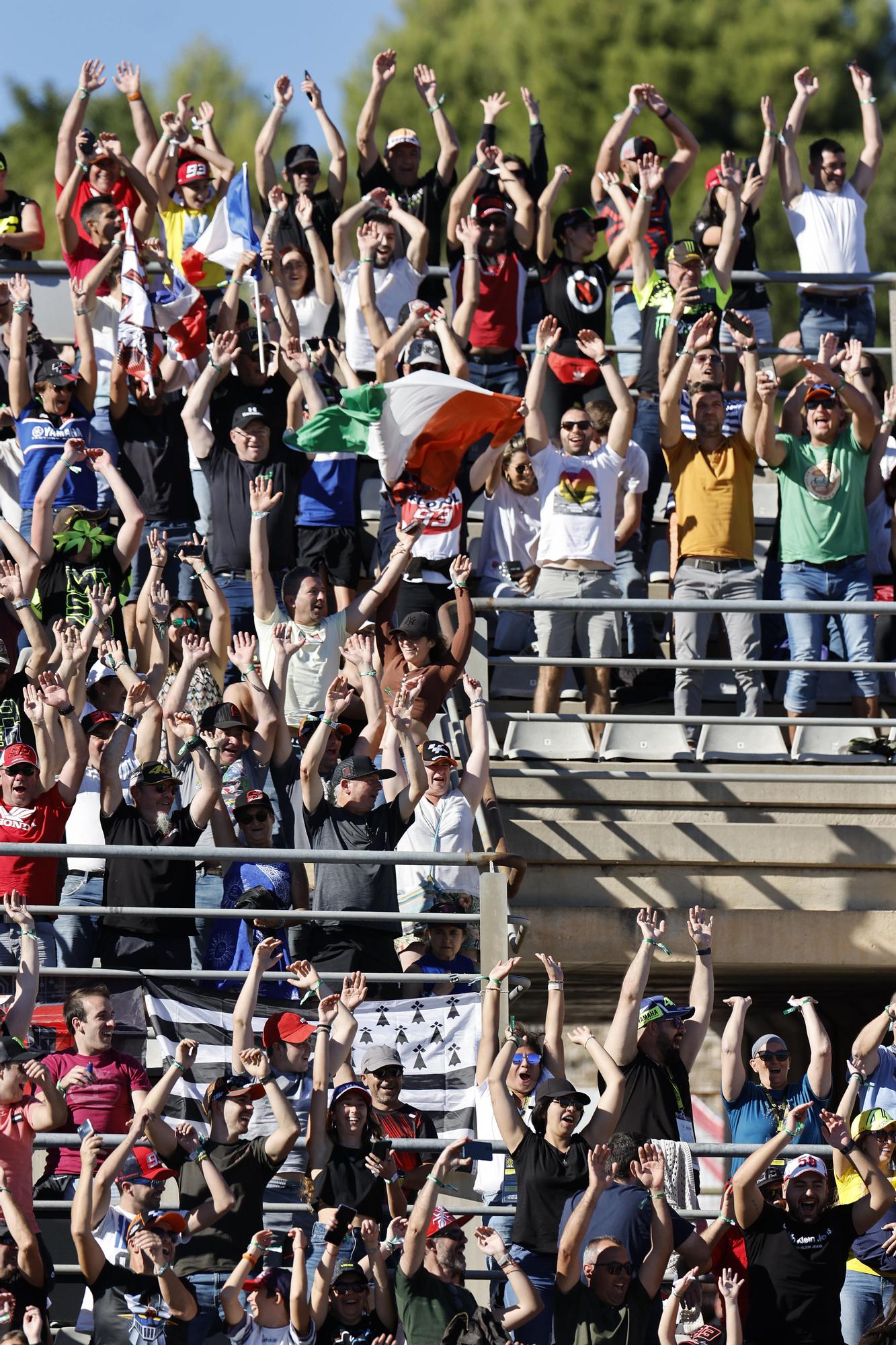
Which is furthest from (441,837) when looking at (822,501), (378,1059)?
(822,501)

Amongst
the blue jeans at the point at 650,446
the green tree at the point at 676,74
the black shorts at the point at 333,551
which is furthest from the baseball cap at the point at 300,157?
the green tree at the point at 676,74

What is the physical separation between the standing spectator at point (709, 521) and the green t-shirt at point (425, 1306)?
4375 millimetres

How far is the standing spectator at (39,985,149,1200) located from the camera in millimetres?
10133

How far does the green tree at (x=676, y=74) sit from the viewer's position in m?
29.9

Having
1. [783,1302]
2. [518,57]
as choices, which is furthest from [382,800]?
[518,57]

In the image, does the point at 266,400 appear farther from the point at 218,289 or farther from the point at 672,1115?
the point at 672,1115

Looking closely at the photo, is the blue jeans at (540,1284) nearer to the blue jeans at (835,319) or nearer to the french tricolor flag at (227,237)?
the french tricolor flag at (227,237)

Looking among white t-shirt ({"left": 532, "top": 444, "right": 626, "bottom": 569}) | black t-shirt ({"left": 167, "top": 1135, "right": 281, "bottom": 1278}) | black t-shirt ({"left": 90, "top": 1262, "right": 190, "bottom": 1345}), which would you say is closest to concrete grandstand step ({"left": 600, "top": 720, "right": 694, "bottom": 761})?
white t-shirt ({"left": 532, "top": 444, "right": 626, "bottom": 569})

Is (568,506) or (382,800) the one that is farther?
(568,506)

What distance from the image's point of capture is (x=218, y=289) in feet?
50.8

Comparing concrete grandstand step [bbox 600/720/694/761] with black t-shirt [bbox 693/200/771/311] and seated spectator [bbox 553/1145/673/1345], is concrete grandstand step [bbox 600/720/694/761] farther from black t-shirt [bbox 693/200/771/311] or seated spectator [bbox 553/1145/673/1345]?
seated spectator [bbox 553/1145/673/1345]

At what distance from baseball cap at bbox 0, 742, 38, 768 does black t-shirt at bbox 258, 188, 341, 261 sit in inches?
204

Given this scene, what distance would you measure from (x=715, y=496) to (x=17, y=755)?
439 cm

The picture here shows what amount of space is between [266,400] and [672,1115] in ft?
18.6
